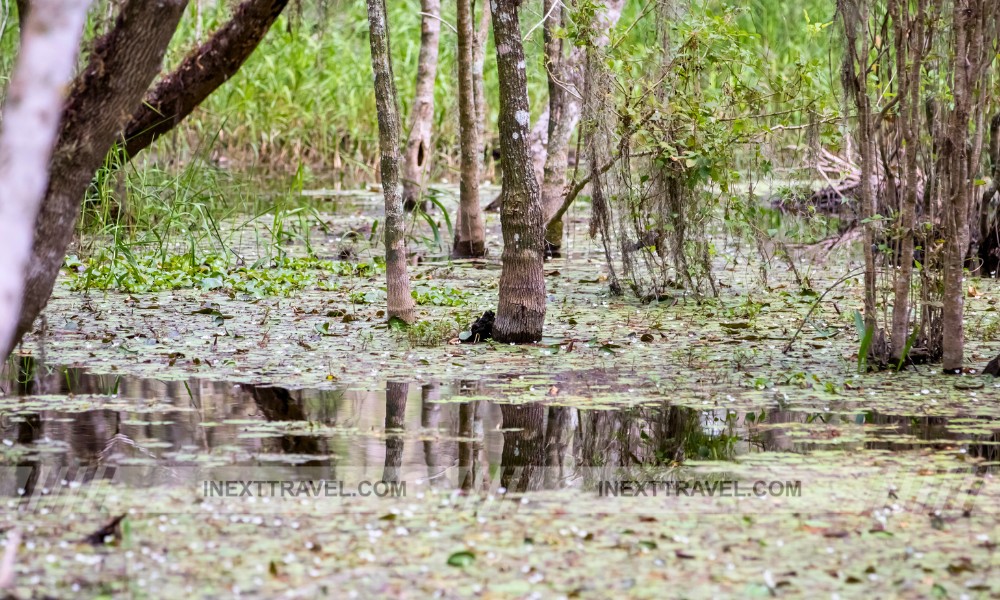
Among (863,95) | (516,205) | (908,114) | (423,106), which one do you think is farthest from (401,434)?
(423,106)

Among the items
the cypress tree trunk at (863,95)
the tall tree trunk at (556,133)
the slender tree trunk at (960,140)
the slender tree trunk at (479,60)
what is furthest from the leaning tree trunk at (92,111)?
the slender tree trunk at (479,60)

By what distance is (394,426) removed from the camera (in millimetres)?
5289

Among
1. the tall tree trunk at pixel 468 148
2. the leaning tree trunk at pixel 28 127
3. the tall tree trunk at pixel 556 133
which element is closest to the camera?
the leaning tree trunk at pixel 28 127

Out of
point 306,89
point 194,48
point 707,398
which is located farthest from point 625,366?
point 306,89

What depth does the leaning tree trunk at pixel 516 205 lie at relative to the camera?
656 cm

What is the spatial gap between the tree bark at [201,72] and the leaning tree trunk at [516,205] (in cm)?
410

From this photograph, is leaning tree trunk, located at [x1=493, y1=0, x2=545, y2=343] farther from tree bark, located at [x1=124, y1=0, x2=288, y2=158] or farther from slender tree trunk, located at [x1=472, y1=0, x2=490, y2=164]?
tree bark, located at [x1=124, y1=0, x2=288, y2=158]

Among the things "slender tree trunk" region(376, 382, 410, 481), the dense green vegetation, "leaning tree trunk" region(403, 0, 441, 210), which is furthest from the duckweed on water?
"slender tree trunk" region(376, 382, 410, 481)

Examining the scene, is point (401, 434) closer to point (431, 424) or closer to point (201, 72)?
point (431, 424)

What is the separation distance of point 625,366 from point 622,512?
2.36 meters

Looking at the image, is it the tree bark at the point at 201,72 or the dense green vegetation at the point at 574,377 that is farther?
the tree bark at the point at 201,72

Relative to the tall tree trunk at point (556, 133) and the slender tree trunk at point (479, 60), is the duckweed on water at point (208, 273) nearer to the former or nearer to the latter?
the tall tree trunk at point (556, 133)

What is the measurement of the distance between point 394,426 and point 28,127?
2.43m

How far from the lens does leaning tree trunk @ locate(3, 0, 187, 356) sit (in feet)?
13.8
